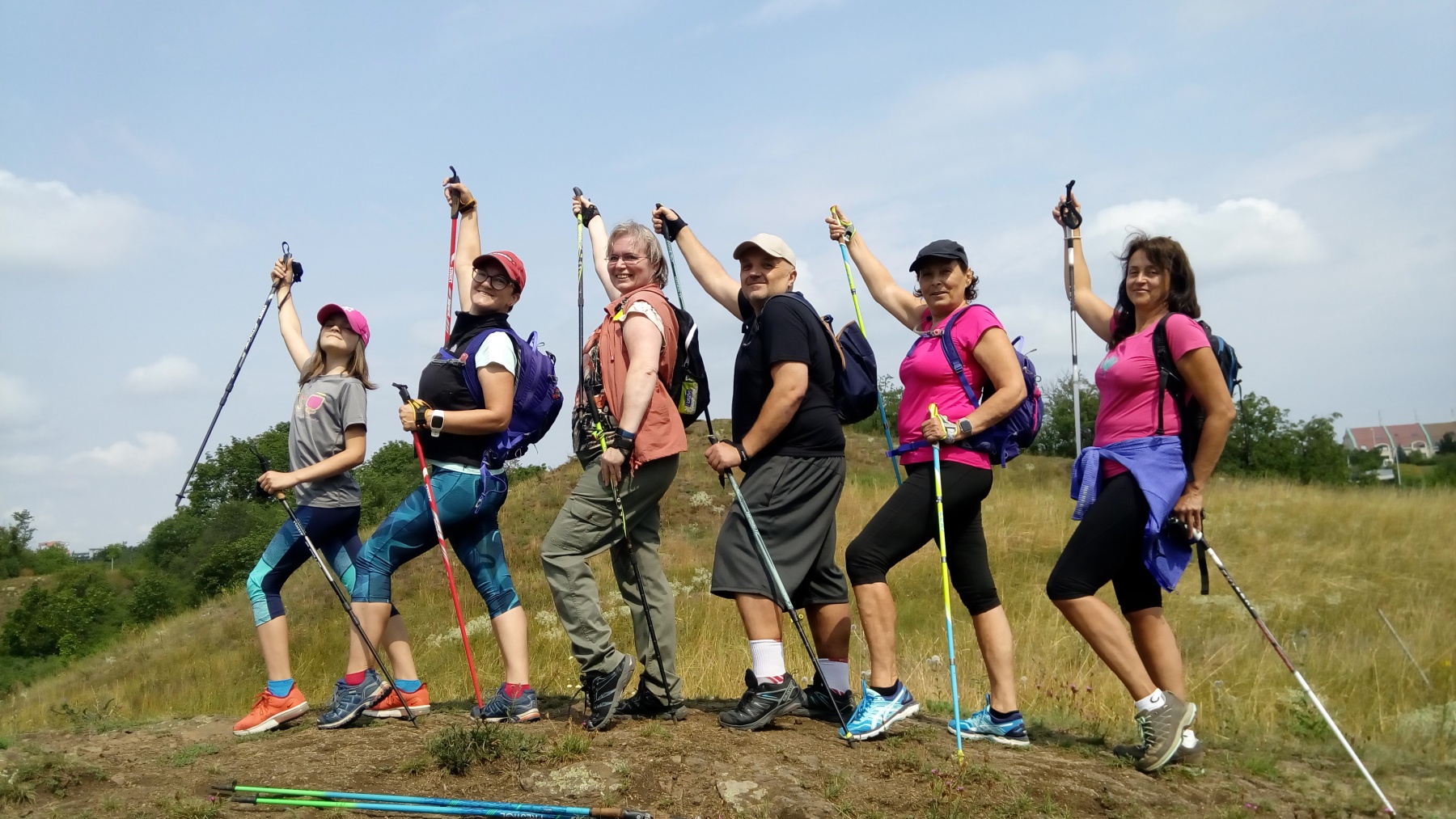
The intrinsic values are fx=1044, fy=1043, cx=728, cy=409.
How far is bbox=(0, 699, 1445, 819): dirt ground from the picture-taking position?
12.9 ft

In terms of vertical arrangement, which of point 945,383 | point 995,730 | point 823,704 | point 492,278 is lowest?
point 995,730

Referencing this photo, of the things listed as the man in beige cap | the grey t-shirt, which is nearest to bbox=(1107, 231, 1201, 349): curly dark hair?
the man in beige cap

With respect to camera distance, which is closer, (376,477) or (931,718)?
(931,718)

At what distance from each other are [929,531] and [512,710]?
7.06 feet

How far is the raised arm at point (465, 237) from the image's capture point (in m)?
5.45

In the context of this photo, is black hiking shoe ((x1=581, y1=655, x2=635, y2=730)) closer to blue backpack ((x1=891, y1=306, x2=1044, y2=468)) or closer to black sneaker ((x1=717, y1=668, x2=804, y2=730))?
black sneaker ((x1=717, y1=668, x2=804, y2=730))

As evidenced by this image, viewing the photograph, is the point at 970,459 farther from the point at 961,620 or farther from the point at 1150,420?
the point at 961,620

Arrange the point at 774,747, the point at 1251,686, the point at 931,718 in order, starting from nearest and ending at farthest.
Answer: the point at 774,747
the point at 931,718
the point at 1251,686

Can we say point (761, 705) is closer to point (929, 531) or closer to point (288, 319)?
point (929, 531)

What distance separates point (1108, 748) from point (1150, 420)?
161 cm

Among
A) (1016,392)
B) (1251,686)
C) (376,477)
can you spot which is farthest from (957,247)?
(376,477)

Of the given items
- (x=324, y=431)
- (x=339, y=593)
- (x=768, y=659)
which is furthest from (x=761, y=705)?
(x=324, y=431)

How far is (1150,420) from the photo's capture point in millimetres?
4496

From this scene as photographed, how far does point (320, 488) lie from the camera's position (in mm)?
5293
